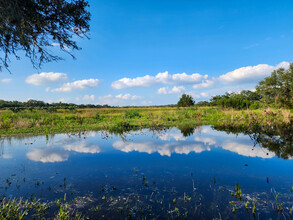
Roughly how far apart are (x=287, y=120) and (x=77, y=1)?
2153 cm

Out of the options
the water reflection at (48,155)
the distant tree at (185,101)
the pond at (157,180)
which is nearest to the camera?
the pond at (157,180)

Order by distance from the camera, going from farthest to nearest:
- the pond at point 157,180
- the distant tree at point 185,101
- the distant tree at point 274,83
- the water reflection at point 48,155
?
the distant tree at point 185,101 → the distant tree at point 274,83 → the water reflection at point 48,155 → the pond at point 157,180

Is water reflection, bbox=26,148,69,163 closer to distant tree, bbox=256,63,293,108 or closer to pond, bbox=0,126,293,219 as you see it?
pond, bbox=0,126,293,219

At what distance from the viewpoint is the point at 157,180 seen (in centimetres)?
629

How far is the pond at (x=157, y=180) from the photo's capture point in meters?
4.42

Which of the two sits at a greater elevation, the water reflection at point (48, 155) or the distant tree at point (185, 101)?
the distant tree at point (185, 101)

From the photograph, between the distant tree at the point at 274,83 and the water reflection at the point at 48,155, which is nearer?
the water reflection at the point at 48,155

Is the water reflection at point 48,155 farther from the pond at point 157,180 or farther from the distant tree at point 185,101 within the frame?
the distant tree at point 185,101

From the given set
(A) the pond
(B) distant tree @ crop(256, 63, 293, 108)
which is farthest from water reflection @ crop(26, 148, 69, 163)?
(B) distant tree @ crop(256, 63, 293, 108)

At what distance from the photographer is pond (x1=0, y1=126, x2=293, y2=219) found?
14.5ft

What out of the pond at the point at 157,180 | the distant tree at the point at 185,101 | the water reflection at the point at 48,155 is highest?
the distant tree at the point at 185,101

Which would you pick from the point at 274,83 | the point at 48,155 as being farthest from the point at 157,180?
the point at 274,83

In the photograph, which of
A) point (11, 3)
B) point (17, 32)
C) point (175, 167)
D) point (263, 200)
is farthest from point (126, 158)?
point (11, 3)

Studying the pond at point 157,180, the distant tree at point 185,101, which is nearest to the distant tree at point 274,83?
the distant tree at point 185,101
